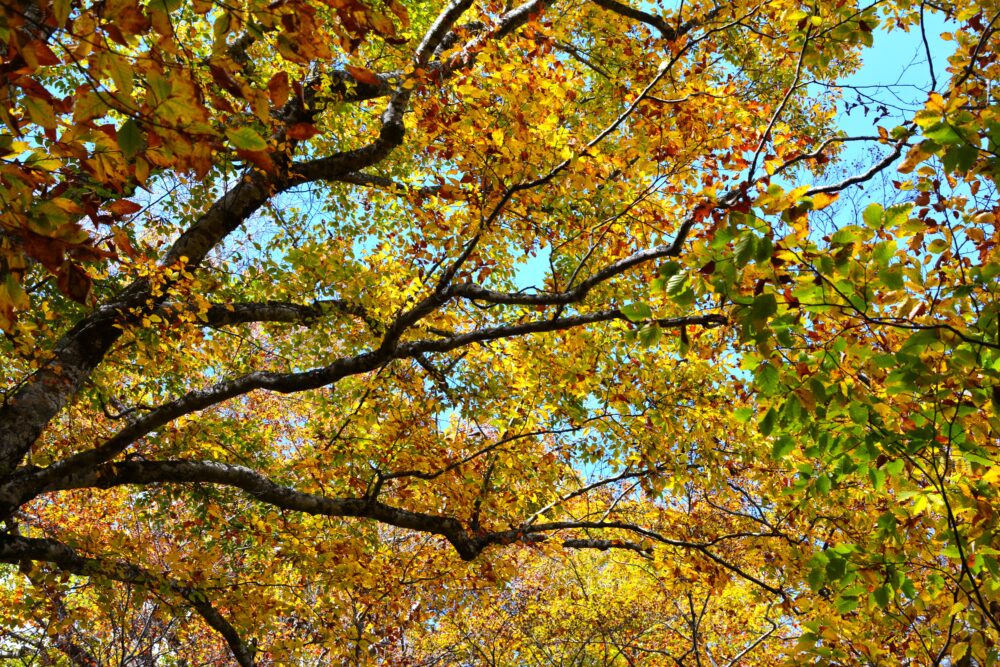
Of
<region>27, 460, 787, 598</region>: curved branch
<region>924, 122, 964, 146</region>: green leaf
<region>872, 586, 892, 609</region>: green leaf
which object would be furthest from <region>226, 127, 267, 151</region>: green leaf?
<region>27, 460, 787, 598</region>: curved branch

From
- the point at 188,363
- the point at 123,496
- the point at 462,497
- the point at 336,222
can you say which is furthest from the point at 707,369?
the point at 123,496

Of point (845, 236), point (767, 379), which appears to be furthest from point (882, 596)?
point (845, 236)

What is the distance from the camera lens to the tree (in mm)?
2062

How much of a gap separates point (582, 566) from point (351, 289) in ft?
24.5

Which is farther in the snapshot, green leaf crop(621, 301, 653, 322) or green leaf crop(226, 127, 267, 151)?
green leaf crop(621, 301, 653, 322)

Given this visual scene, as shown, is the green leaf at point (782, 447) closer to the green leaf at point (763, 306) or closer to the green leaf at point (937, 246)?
the green leaf at point (763, 306)

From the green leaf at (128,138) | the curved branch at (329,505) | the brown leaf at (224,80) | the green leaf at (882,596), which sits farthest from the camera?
the curved branch at (329,505)

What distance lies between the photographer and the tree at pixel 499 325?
206 cm

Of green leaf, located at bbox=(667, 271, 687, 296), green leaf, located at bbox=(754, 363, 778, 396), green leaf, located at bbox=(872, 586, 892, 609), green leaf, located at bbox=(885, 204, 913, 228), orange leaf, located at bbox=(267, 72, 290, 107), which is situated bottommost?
green leaf, located at bbox=(872, 586, 892, 609)

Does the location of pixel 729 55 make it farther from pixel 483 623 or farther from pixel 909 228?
pixel 483 623

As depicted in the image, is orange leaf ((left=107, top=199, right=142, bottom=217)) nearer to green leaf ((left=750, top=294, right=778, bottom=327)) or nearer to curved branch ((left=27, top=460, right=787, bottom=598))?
green leaf ((left=750, top=294, right=778, bottom=327))

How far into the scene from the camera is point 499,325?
4676 millimetres

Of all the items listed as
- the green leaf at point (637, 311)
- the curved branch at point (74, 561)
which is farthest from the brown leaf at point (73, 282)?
the curved branch at point (74, 561)

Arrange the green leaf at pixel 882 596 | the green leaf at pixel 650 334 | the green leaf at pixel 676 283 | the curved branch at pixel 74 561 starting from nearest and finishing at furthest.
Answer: the green leaf at pixel 676 283 < the green leaf at pixel 882 596 < the green leaf at pixel 650 334 < the curved branch at pixel 74 561
